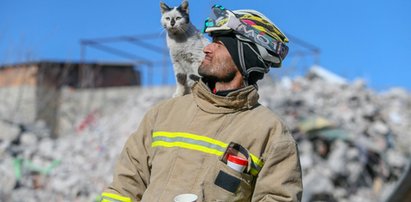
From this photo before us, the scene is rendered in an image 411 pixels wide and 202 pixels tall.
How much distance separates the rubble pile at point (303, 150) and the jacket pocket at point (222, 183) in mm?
7645

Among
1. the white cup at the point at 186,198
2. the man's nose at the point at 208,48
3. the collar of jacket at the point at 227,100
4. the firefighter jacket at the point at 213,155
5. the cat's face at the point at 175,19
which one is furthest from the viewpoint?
the cat's face at the point at 175,19

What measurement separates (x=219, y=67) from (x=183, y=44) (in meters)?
0.40

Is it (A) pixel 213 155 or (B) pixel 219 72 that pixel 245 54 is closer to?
(B) pixel 219 72

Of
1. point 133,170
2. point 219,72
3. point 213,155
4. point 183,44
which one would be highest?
point 183,44

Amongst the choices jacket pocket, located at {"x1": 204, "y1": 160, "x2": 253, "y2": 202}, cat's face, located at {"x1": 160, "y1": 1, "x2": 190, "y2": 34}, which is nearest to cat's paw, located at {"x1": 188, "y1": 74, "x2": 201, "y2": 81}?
cat's face, located at {"x1": 160, "y1": 1, "x2": 190, "y2": 34}

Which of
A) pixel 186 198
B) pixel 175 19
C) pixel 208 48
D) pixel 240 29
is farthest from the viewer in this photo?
pixel 175 19

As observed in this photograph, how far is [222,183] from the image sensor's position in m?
2.71

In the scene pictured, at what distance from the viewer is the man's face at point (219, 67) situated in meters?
2.90

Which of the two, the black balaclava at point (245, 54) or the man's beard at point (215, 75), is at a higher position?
the black balaclava at point (245, 54)

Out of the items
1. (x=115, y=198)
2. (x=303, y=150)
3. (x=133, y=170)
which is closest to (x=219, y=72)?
(x=133, y=170)

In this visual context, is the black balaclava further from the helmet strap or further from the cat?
the cat

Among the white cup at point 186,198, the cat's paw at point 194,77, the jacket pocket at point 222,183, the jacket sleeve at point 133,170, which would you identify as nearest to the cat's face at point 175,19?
the cat's paw at point 194,77

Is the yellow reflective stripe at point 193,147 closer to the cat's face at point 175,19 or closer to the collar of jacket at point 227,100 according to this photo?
the collar of jacket at point 227,100

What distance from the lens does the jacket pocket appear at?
271cm
